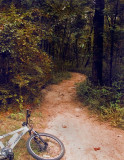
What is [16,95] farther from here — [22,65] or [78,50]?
[78,50]

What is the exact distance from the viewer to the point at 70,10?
9.52 m

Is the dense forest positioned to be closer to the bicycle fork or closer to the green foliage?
the green foliage

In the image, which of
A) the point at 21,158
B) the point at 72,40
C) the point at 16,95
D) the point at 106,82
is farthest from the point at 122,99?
the point at 72,40

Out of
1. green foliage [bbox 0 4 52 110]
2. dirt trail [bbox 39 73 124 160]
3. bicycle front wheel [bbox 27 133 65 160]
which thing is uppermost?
green foliage [bbox 0 4 52 110]

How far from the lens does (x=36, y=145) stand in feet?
14.1

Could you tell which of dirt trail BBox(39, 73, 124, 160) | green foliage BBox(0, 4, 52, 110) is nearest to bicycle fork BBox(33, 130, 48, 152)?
dirt trail BBox(39, 73, 124, 160)

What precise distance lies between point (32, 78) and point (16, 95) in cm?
87

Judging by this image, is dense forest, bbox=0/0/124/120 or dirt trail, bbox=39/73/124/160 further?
dense forest, bbox=0/0/124/120

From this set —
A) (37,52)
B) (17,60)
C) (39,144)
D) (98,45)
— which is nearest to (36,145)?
(39,144)

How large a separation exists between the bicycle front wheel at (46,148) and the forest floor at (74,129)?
0.18 meters

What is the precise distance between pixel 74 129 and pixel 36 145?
1.58 m

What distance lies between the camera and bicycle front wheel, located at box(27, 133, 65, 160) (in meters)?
3.99

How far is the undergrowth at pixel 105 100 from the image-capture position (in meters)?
5.84

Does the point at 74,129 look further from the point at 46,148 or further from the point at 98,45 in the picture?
the point at 98,45
